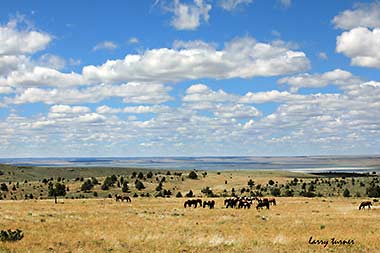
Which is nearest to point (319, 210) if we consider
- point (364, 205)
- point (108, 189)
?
point (364, 205)

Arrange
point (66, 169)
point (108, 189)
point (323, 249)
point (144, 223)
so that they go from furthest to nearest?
1. point (66, 169)
2. point (108, 189)
3. point (144, 223)
4. point (323, 249)

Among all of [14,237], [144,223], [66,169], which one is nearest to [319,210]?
[144,223]

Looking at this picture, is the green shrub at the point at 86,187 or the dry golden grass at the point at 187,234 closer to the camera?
the dry golden grass at the point at 187,234

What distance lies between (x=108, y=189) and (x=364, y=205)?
191ft

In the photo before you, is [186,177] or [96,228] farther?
[186,177]

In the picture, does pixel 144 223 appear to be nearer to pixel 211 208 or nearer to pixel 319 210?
pixel 211 208

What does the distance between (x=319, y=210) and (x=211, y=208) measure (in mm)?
10470

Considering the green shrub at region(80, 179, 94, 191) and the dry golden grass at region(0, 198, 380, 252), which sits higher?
the dry golden grass at region(0, 198, 380, 252)

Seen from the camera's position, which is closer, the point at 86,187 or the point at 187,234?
the point at 187,234

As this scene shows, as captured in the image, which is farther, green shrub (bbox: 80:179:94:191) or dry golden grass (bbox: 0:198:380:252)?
green shrub (bbox: 80:179:94:191)

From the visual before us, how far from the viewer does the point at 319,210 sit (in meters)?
47.5

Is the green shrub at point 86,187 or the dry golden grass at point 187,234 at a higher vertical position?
the dry golden grass at point 187,234

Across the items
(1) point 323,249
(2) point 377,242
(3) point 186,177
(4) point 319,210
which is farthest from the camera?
(3) point 186,177

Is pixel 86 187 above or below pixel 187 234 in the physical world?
below
